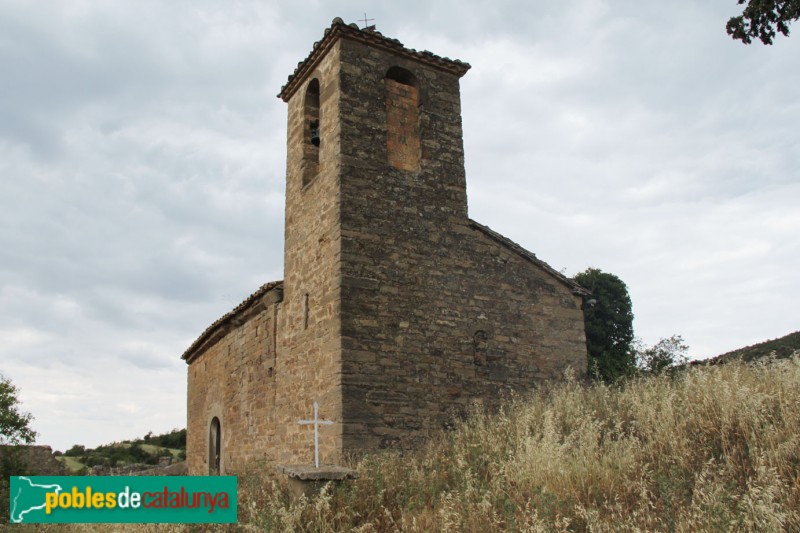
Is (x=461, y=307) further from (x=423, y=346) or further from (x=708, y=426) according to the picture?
(x=708, y=426)

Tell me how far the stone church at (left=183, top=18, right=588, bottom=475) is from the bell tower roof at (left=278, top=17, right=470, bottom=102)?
3 centimetres

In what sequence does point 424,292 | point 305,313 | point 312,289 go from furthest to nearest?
1. point 305,313
2. point 312,289
3. point 424,292

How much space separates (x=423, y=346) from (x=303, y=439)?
2.46 meters

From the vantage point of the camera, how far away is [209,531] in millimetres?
6129

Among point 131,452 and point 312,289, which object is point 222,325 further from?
point 131,452

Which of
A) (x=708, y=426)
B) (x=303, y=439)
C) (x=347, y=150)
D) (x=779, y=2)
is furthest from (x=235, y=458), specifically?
(x=779, y=2)

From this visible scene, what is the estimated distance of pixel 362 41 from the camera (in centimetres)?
1161

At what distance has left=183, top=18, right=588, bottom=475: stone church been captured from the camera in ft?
33.3

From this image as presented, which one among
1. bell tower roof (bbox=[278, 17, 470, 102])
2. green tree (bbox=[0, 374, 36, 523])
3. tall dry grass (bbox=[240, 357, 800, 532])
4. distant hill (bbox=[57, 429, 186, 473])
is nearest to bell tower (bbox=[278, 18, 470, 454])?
bell tower roof (bbox=[278, 17, 470, 102])

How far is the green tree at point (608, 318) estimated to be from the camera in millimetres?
22562

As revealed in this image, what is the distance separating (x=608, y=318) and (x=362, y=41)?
15.0 metres

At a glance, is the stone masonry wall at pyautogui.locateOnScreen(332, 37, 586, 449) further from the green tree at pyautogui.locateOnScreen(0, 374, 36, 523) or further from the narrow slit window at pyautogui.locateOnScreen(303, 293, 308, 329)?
the green tree at pyautogui.locateOnScreen(0, 374, 36, 523)

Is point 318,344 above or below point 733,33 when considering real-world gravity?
below

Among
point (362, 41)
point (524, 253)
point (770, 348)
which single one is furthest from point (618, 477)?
point (770, 348)
